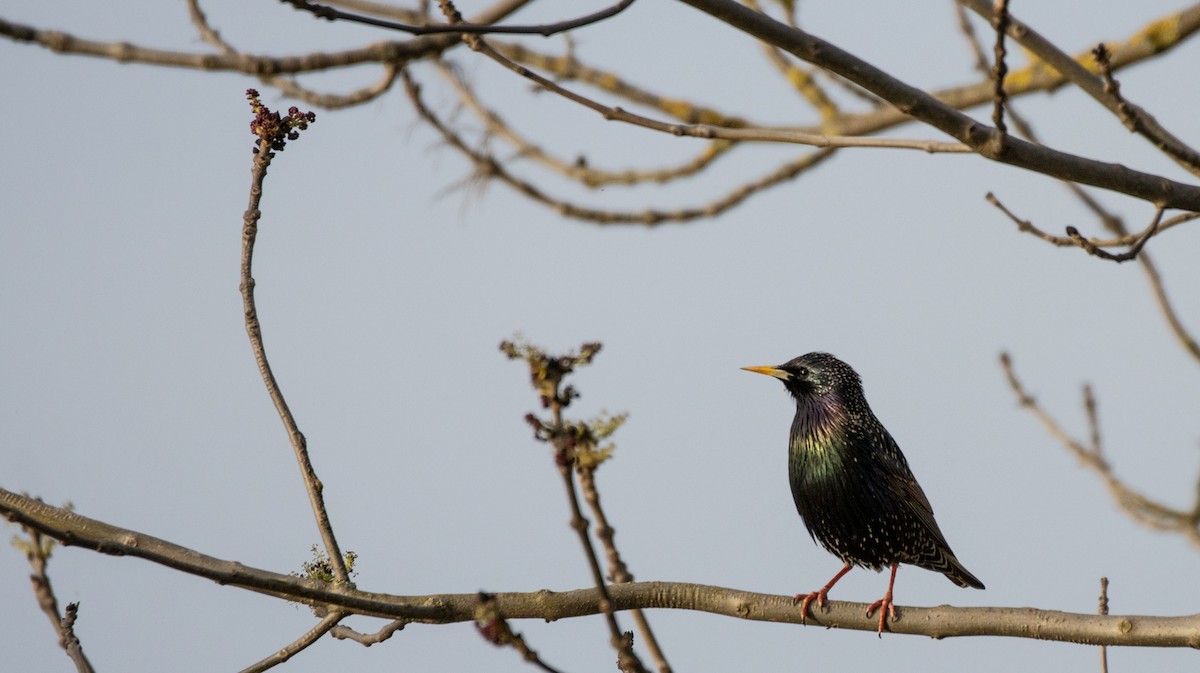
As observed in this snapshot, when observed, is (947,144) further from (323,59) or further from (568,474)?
(568,474)

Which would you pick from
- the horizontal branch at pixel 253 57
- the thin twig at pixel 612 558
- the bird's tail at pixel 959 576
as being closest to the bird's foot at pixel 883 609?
the thin twig at pixel 612 558

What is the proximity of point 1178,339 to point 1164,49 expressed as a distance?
44.1 inches

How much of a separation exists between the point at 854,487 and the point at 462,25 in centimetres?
338

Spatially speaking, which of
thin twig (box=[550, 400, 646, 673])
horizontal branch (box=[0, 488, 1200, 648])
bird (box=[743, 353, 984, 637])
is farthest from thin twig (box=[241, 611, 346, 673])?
→ bird (box=[743, 353, 984, 637])

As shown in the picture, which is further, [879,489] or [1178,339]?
[879,489]

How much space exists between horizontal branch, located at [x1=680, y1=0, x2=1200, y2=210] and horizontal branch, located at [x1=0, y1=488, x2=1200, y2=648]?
119 centimetres

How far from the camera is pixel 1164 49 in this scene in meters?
5.30

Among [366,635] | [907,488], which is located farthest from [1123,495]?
[366,635]

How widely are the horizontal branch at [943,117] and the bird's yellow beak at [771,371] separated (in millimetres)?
3015

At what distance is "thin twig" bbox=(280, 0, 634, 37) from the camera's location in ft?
9.35

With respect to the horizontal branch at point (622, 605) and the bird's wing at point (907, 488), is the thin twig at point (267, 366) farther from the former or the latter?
the bird's wing at point (907, 488)

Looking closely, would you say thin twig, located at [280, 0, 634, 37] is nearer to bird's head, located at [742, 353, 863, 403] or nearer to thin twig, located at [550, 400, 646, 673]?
thin twig, located at [550, 400, 646, 673]

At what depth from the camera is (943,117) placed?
3.34 m

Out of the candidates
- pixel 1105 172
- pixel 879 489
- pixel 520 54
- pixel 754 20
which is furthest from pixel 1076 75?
pixel 520 54
